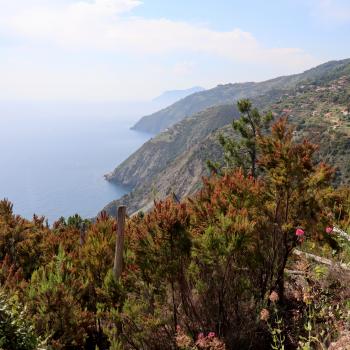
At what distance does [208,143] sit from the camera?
116m

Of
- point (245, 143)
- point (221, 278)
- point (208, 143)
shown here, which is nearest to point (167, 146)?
point (208, 143)

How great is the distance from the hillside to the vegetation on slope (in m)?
0.65

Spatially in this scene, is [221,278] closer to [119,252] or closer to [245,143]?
[119,252]

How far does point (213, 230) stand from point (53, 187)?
187160 millimetres

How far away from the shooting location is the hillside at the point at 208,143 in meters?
63.6

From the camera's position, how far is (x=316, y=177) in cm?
541

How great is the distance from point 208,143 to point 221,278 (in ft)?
368

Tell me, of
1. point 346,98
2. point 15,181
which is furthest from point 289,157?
point 15,181

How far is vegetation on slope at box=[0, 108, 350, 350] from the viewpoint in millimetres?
4961

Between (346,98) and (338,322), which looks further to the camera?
(346,98)

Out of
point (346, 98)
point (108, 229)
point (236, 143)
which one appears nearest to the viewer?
point (108, 229)

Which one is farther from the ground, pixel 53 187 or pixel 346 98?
pixel 346 98

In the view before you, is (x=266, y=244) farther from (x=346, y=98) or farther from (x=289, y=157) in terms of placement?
(x=346, y=98)

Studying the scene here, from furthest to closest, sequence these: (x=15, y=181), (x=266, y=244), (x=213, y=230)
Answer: (x=15, y=181) → (x=266, y=244) → (x=213, y=230)
